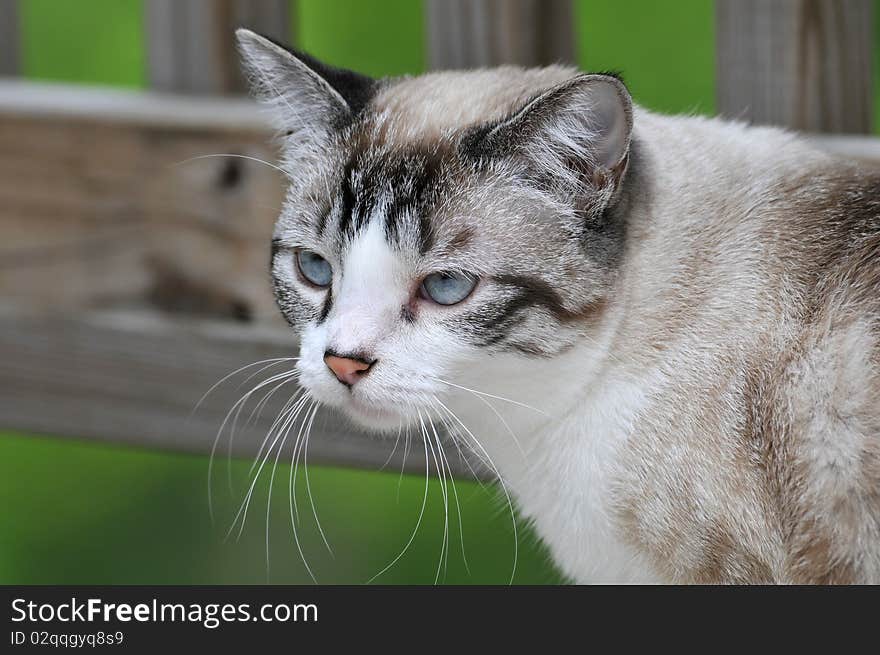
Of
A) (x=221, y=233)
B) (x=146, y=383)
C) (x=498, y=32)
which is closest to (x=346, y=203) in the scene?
(x=498, y=32)

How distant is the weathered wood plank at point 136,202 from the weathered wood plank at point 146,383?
6cm

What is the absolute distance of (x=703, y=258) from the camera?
5.29 feet

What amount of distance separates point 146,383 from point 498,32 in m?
0.99

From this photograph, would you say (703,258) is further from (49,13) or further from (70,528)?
(49,13)

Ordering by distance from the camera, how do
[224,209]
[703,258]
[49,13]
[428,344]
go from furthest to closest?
[49,13], [224,209], [703,258], [428,344]

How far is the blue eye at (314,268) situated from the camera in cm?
165

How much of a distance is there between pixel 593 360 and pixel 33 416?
4.50ft

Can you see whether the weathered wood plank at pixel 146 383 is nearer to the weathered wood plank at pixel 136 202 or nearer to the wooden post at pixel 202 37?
the weathered wood plank at pixel 136 202

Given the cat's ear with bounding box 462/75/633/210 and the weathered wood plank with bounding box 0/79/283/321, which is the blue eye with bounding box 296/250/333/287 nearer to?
the cat's ear with bounding box 462/75/633/210

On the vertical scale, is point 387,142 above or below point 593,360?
above

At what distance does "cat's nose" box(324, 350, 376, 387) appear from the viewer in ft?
4.88

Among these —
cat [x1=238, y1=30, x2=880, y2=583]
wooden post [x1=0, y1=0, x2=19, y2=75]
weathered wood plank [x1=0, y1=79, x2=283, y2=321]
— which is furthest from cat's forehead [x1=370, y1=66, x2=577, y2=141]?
wooden post [x1=0, y1=0, x2=19, y2=75]
